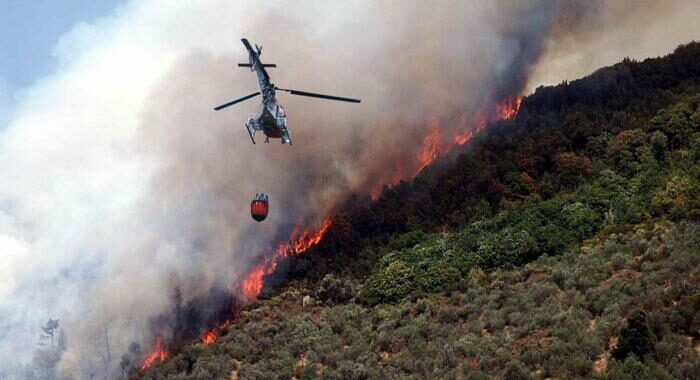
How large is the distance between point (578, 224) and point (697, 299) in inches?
645

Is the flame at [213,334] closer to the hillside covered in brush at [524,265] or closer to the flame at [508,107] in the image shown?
the hillside covered in brush at [524,265]

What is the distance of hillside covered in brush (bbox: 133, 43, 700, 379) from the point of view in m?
35.5

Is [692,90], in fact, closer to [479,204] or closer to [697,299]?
[479,204]

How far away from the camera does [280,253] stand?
61094mm

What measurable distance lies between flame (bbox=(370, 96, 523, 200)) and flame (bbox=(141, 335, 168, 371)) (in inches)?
912

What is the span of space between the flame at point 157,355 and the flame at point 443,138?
23163 mm

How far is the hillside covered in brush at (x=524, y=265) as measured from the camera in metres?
35.5

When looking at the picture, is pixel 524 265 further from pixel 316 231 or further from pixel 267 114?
pixel 316 231

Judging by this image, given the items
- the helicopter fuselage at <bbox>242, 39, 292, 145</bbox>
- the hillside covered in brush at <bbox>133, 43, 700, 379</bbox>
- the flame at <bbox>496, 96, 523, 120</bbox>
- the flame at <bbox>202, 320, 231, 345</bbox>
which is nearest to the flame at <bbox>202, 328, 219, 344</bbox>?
the flame at <bbox>202, 320, 231, 345</bbox>

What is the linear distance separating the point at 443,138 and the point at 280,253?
2197 cm

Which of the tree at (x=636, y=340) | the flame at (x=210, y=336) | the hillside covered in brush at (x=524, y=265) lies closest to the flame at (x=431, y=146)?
the hillside covered in brush at (x=524, y=265)

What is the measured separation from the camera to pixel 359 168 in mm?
69938

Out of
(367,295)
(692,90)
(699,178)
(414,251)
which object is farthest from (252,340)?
(692,90)

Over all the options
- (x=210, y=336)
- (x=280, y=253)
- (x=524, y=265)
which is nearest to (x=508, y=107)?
(x=280, y=253)
